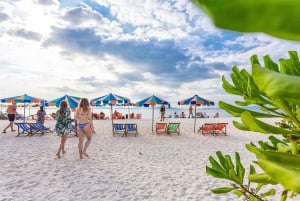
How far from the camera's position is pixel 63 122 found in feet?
30.6

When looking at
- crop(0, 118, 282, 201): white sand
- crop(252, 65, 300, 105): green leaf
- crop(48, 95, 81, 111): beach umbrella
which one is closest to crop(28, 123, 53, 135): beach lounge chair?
crop(48, 95, 81, 111): beach umbrella

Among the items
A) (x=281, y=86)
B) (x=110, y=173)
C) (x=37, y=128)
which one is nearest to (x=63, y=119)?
(x=110, y=173)

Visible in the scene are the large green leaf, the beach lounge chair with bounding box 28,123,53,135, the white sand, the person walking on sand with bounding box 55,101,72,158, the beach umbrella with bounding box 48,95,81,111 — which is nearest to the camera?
the large green leaf

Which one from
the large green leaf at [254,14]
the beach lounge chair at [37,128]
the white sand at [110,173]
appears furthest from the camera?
the beach lounge chair at [37,128]

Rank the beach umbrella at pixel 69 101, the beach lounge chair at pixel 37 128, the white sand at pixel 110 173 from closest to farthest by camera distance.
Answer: the white sand at pixel 110 173, the beach lounge chair at pixel 37 128, the beach umbrella at pixel 69 101

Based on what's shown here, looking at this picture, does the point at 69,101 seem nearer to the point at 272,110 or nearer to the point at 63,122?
the point at 63,122

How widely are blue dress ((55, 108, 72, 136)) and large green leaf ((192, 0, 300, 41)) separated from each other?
9455mm

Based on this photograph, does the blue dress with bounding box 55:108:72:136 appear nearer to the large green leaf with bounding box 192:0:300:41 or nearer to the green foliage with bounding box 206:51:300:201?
the green foliage with bounding box 206:51:300:201

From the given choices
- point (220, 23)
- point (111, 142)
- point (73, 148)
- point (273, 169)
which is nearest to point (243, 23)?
point (220, 23)

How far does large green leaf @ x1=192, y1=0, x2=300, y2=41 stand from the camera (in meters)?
0.16

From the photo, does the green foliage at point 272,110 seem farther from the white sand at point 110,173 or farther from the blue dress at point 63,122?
the blue dress at point 63,122

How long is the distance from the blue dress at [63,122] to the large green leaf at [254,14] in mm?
9455

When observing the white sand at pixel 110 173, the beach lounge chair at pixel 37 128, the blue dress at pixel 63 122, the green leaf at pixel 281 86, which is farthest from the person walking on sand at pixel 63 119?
the green leaf at pixel 281 86

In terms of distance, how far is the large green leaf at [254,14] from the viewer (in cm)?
16
